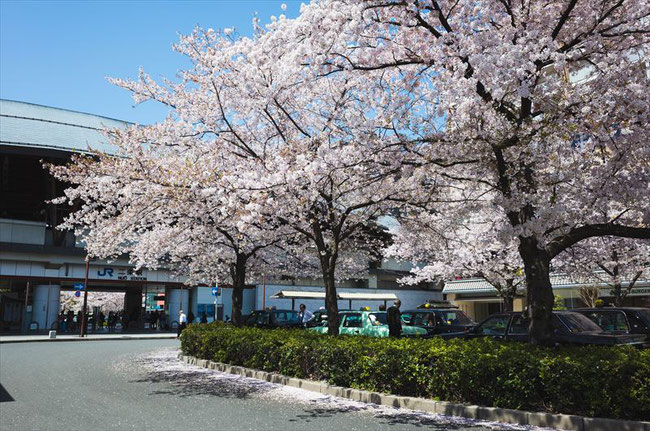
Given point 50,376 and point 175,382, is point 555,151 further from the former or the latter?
point 50,376

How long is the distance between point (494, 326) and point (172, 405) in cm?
795

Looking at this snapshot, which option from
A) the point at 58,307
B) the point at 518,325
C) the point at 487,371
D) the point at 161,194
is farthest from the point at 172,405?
the point at 58,307

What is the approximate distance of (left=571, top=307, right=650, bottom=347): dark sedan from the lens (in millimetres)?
12008

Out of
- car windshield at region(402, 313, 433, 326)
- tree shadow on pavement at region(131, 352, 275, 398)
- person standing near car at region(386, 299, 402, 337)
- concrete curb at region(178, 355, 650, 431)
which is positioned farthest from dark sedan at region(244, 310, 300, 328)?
concrete curb at region(178, 355, 650, 431)

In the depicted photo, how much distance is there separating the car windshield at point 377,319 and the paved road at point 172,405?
5813 mm

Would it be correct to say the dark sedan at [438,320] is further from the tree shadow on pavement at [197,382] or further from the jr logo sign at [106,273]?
the jr logo sign at [106,273]

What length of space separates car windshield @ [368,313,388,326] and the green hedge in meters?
5.06

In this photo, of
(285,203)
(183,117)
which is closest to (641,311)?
(285,203)

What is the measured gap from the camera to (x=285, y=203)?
13.7m

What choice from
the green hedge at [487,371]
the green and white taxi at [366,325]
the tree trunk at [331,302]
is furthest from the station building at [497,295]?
the green hedge at [487,371]

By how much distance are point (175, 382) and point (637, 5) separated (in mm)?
12403

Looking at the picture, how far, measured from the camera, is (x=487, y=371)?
8453mm

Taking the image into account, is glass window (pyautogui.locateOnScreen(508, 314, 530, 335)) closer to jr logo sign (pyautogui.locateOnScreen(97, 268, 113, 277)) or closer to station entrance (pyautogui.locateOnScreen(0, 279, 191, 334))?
station entrance (pyautogui.locateOnScreen(0, 279, 191, 334))

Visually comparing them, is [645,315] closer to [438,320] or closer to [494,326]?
[494,326]
